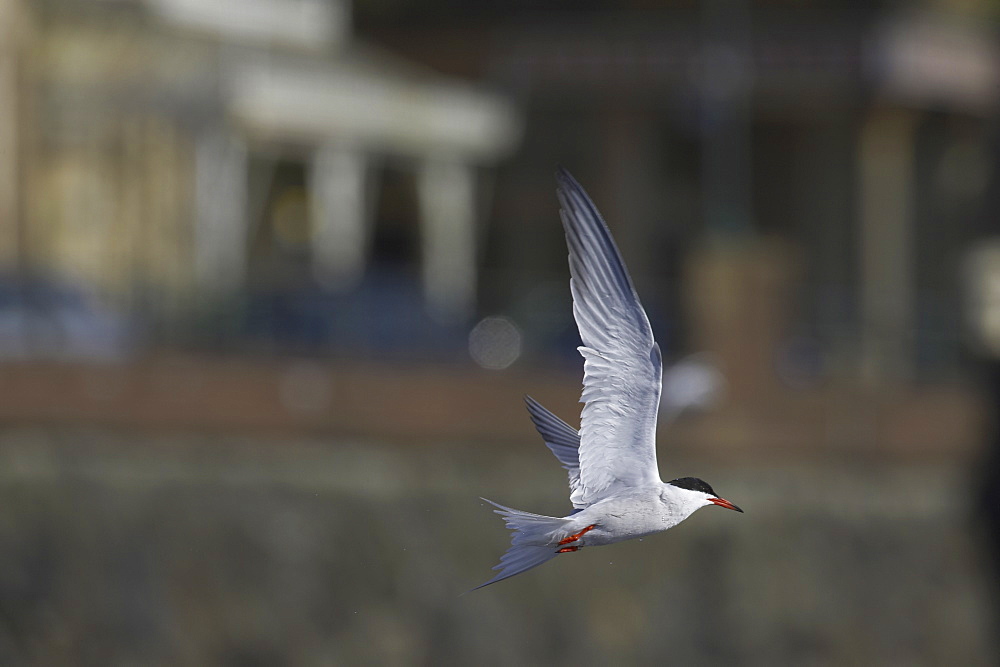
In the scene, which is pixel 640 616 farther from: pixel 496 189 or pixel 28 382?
pixel 496 189

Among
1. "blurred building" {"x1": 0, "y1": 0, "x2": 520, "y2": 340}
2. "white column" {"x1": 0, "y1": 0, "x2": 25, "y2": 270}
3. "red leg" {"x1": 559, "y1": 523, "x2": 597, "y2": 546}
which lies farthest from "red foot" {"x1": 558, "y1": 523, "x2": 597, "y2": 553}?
"white column" {"x1": 0, "y1": 0, "x2": 25, "y2": 270}

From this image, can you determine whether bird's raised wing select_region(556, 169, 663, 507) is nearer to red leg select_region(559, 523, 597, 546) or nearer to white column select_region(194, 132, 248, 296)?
red leg select_region(559, 523, 597, 546)

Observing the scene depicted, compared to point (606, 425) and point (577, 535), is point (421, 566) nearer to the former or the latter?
point (606, 425)

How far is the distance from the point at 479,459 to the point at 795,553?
13.9 feet

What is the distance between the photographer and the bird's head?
11.0 feet

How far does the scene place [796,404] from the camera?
71.9ft

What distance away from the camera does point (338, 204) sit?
27.2 metres

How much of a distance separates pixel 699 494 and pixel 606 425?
35 cm

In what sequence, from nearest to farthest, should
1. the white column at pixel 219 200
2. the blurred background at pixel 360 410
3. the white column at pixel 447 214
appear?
the blurred background at pixel 360 410, the white column at pixel 219 200, the white column at pixel 447 214

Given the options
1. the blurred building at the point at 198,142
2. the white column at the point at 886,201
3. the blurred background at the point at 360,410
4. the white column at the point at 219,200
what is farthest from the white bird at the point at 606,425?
the white column at the point at 886,201

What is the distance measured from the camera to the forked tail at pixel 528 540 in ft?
11.6

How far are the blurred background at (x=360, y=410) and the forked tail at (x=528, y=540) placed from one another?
8927 millimetres

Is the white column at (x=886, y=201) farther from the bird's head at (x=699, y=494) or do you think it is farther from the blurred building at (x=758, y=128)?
the bird's head at (x=699, y=494)

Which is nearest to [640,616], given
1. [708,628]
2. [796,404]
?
[708,628]
